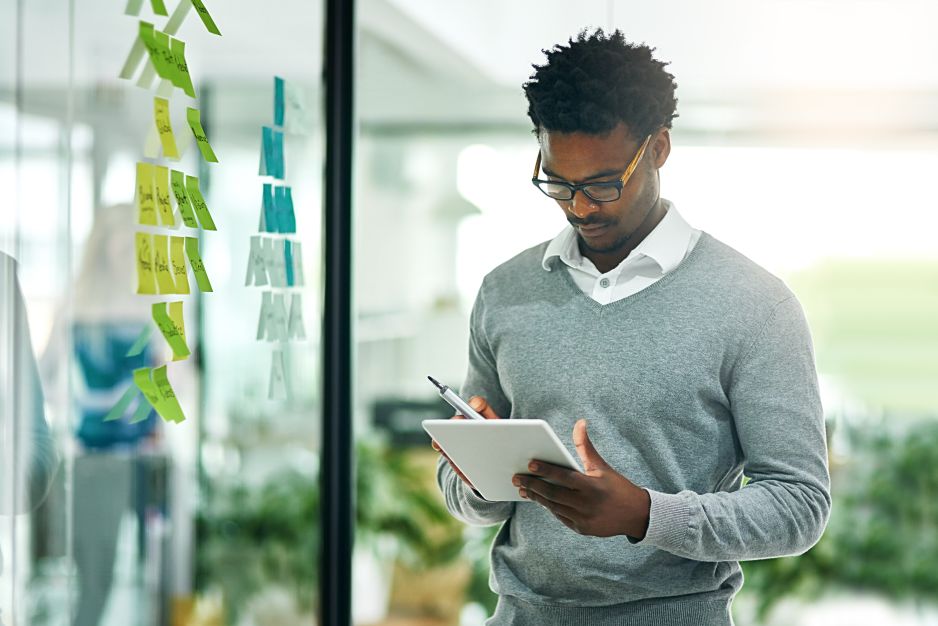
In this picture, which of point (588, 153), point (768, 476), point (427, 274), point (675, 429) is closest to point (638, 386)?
point (675, 429)

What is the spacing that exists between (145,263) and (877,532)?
275cm

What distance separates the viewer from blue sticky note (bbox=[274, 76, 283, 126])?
6.25ft

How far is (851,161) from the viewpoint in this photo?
3.20m

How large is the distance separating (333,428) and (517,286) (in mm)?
708

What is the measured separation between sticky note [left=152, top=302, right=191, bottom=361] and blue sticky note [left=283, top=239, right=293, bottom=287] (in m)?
0.38

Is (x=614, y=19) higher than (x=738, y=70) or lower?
lower

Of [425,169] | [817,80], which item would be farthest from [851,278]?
[425,169]

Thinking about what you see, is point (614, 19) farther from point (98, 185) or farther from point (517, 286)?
point (98, 185)

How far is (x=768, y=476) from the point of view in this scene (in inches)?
47.5

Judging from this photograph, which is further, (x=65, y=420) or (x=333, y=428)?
(x=333, y=428)

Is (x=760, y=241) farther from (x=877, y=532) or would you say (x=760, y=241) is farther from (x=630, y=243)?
(x=630, y=243)

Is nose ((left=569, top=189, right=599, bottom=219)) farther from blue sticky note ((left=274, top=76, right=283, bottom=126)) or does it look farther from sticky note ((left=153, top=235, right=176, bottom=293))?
blue sticky note ((left=274, top=76, right=283, bottom=126))

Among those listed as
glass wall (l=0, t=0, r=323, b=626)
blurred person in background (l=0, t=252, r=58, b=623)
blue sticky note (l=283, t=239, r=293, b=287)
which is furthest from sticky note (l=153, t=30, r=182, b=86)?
blue sticky note (l=283, t=239, r=293, b=287)

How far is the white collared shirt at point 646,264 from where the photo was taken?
1.33 m
